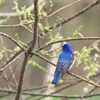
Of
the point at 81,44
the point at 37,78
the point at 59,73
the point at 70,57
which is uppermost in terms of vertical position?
the point at 81,44

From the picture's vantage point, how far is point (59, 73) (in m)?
3.51

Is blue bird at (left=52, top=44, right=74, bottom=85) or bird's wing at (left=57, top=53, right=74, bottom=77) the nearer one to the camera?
blue bird at (left=52, top=44, right=74, bottom=85)

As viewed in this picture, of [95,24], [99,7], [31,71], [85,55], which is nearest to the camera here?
[85,55]

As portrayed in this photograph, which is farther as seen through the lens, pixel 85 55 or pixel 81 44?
pixel 81 44

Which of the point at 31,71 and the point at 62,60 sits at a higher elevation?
the point at 31,71

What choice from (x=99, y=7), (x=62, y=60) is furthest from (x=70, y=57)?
(x=99, y=7)

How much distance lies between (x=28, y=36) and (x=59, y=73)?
7695 mm

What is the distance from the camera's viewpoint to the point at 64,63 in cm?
373

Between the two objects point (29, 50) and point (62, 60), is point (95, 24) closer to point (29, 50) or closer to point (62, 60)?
point (62, 60)

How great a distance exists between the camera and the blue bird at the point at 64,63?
3.46m

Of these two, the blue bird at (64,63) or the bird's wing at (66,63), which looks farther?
the bird's wing at (66,63)

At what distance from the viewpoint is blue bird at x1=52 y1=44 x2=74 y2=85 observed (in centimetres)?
346

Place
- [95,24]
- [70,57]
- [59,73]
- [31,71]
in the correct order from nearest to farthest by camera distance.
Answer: [59,73] → [70,57] → [95,24] → [31,71]

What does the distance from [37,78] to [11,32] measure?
109 inches
